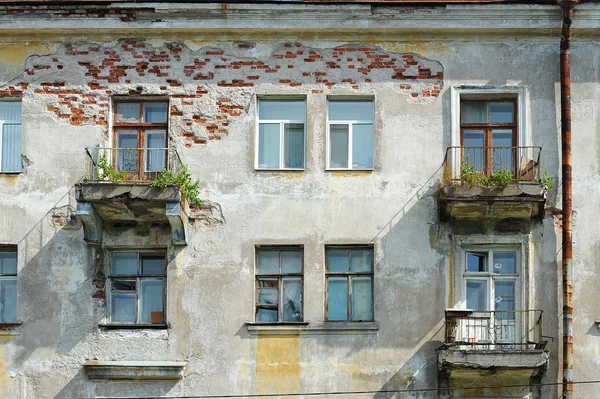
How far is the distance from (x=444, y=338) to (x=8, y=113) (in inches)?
291

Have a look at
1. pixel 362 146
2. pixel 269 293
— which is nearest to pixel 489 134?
pixel 362 146

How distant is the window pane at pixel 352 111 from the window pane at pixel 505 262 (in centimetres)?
285

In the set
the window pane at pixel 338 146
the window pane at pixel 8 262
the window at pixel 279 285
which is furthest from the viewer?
the window pane at pixel 338 146

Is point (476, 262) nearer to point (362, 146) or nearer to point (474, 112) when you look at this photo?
point (474, 112)

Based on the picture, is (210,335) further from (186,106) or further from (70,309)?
(186,106)

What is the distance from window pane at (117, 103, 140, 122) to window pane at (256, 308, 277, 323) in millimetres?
3476

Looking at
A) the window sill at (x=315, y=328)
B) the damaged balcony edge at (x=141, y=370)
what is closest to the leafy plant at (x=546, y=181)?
the window sill at (x=315, y=328)

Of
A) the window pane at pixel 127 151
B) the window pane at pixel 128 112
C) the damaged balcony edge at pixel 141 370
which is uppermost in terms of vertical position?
the window pane at pixel 128 112

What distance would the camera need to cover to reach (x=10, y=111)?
19938 millimetres

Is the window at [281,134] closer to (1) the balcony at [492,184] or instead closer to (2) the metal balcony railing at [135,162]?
(2) the metal balcony railing at [135,162]

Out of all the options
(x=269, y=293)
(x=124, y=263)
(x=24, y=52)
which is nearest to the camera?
(x=269, y=293)

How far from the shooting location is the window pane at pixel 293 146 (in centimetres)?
1956

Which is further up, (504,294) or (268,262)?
(268,262)

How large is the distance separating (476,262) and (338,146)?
8.79 ft
